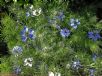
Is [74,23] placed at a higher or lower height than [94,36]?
higher

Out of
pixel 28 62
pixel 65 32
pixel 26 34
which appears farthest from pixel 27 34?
pixel 65 32

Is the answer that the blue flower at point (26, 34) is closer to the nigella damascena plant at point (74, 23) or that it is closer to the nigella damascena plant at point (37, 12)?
the nigella damascena plant at point (37, 12)

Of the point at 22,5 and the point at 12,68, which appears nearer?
the point at 12,68

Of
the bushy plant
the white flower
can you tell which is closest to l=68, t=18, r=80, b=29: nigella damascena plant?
the bushy plant

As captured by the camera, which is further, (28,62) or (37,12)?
(37,12)

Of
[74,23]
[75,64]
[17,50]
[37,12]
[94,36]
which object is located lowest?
[75,64]

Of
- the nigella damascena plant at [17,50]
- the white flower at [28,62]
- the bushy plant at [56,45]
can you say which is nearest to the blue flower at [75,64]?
the bushy plant at [56,45]

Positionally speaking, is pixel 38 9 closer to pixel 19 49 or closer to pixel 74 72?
pixel 19 49

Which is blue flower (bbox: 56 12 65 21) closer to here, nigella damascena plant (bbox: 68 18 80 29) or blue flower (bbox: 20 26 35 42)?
nigella damascena plant (bbox: 68 18 80 29)

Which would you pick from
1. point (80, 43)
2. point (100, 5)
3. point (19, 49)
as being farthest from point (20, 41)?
point (100, 5)

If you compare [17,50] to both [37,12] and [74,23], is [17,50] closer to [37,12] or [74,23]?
[37,12]

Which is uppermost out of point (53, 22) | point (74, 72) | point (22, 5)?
point (22, 5)
